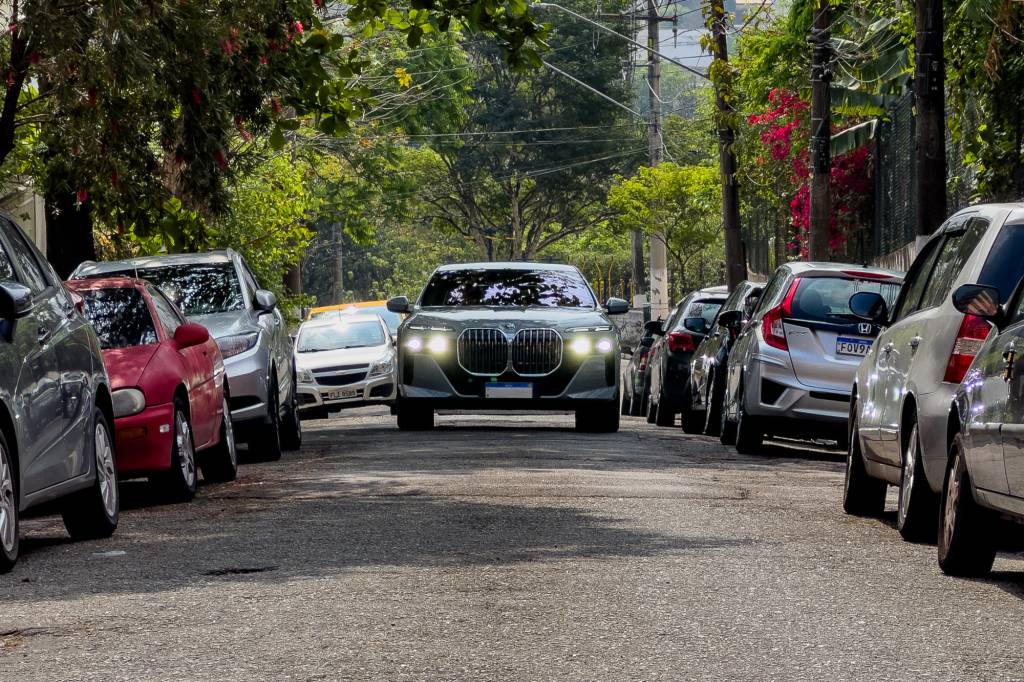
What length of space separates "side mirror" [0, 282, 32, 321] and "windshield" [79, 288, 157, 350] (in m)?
3.70

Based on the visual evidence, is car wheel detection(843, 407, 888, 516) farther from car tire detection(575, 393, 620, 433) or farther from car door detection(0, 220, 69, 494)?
car tire detection(575, 393, 620, 433)

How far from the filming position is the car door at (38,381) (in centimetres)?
909

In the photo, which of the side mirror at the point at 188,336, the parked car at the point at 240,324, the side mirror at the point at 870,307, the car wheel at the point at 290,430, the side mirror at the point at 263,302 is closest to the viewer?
the side mirror at the point at 870,307

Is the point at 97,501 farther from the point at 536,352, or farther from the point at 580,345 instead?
the point at 580,345

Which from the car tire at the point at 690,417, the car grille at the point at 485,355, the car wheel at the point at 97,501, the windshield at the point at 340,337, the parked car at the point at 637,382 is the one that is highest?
the car wheel at the point at 97,501

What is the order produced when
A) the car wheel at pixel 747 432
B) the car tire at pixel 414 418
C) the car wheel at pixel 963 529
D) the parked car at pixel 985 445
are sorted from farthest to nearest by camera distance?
the car tire at pixel 414 418 < the car wheel at pixel 747 432 < the car wheel at pixel 963 529 < the parked car at pixel 985 445

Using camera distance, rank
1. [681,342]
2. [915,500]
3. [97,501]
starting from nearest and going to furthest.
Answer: [915,500]
[97,501]
[681,342]

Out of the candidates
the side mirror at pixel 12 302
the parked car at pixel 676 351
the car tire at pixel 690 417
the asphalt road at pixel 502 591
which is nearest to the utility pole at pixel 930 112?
the parked car at pixel 676 351

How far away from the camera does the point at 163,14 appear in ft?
45.4

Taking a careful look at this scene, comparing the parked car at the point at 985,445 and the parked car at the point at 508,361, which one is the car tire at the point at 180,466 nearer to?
the parked car at the point at 985,445

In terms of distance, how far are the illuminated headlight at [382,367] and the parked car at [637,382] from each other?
3.74 metres

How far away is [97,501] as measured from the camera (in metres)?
10.2

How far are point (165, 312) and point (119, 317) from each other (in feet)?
2.02

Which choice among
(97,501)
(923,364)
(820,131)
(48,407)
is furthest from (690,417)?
(48,407)
